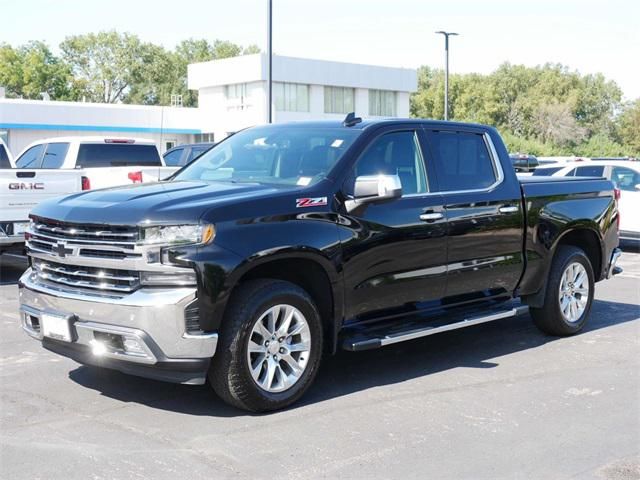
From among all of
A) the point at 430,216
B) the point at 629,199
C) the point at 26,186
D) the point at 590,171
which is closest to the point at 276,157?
the point at 430,216

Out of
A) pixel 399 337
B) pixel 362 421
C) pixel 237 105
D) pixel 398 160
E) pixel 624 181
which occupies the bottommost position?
pixel 362 421

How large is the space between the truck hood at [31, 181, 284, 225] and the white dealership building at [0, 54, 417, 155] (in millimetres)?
46850

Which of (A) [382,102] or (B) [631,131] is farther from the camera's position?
(B) [631,131]

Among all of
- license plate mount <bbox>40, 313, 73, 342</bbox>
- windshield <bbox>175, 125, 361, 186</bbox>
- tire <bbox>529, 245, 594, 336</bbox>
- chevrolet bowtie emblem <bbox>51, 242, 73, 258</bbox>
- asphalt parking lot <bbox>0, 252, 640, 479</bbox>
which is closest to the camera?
asphalt parking lot <bbox>0, 252, 640, 479</bbox>

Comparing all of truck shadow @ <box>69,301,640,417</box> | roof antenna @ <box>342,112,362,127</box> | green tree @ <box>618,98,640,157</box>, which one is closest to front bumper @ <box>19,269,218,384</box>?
truck shadow @ <box>69,301,640,417</box>

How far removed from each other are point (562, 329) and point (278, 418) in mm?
3661

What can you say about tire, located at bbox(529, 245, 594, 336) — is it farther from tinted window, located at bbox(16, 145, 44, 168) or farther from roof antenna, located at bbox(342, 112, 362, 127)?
tinted window, located at bbox(16, 145, 44, 168)

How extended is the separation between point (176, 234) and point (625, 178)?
12567mm

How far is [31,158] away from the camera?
50.9 ft

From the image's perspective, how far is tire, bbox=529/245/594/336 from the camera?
8.05m

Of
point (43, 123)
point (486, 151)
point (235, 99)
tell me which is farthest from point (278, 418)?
point (235, 99)

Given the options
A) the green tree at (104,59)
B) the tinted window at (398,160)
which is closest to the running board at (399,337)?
the tinted window at (398,160)

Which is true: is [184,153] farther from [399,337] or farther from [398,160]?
[399,337]

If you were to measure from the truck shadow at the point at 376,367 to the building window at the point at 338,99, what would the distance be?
168 ft
